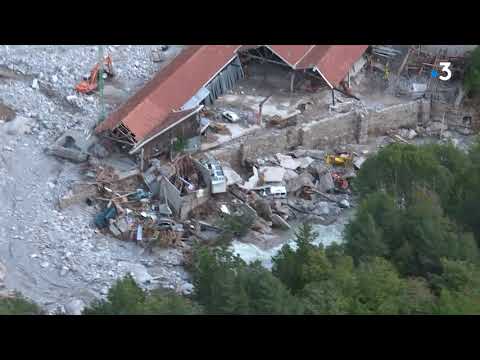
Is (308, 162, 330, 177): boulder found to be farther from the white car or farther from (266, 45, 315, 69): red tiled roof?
(266, 45, 315, 69): red tiled roof

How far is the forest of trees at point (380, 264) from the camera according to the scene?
1491 centimetres

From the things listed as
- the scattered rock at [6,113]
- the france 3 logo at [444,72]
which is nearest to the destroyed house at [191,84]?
the france 3 logo at [444,72]

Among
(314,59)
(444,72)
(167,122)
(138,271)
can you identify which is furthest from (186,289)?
(444,72)

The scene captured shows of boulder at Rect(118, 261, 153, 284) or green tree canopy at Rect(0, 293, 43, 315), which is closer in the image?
green tree canopy at Rect(0, 293, 43, 315)

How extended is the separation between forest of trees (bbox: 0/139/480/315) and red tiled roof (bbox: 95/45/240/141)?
5750mm

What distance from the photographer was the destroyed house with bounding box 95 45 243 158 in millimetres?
23391

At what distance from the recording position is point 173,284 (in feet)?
64.1


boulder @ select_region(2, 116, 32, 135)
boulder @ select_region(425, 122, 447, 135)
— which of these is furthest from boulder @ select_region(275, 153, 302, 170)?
boulder @ select_region(2, 116, 32, 135)

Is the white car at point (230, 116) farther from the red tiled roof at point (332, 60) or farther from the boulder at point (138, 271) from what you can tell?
the boulder at point (138, 271)

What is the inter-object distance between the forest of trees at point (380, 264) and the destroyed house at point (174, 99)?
5201 millimetres

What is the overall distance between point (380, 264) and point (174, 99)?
10178 millimetres

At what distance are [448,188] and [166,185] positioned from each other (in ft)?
25.3

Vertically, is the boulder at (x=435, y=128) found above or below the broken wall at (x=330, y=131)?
above
